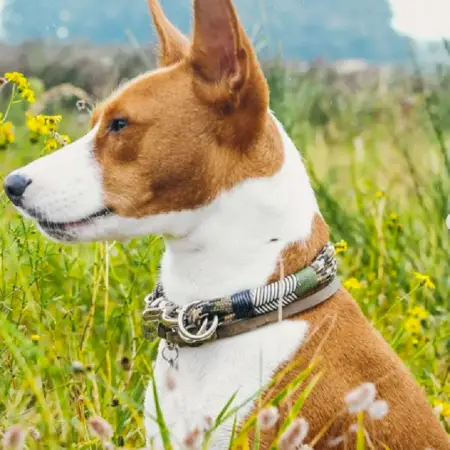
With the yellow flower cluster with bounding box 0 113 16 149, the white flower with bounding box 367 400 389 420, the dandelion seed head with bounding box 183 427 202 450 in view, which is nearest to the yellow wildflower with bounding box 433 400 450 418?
the white flower with bounding box 367 400 389 420

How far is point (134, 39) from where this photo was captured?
13.5 ft

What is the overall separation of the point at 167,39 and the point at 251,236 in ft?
2.27

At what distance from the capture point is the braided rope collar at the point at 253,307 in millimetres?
2393

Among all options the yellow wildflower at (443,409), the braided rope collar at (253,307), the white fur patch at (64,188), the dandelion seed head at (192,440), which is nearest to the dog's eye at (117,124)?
the white fur patch at (64,188)

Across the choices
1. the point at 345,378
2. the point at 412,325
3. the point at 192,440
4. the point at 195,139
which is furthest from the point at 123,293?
the point at 192,440

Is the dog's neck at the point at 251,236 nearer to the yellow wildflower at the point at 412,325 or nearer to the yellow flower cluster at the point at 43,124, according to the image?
the yellow flower cluster at the point at 43,124

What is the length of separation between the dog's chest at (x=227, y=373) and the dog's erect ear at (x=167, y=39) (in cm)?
83

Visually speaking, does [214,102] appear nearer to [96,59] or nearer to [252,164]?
[252,164]

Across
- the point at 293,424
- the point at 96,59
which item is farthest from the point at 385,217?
the point at 96,59

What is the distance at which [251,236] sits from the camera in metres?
2.44

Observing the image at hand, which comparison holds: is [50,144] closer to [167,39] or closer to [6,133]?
[6,133]

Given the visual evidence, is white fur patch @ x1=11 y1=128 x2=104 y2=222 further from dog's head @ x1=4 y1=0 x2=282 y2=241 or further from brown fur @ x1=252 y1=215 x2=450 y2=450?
brown fur @ x1=252 y1=215 x2=450 y2=450

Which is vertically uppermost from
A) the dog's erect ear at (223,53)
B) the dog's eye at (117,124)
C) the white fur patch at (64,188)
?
the dog's erect ear at (223,53)

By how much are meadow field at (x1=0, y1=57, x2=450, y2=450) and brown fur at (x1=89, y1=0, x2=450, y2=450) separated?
0.48m
